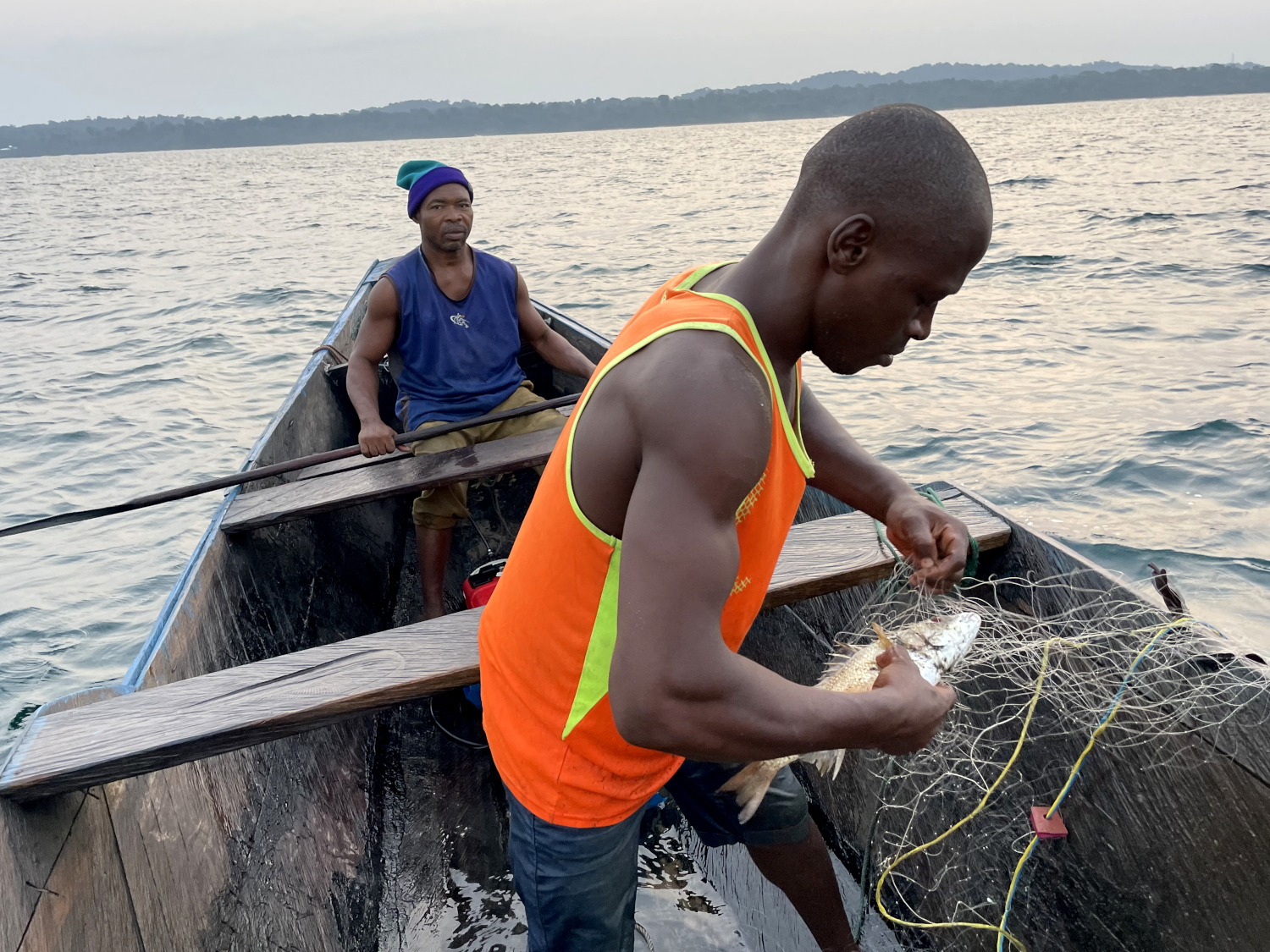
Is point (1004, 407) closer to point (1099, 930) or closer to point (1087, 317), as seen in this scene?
point (1087, 317)

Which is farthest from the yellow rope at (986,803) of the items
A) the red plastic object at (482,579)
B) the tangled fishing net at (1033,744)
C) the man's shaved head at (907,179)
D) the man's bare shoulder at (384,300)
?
the man's bare shoulder at (384,300)

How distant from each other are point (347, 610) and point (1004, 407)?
7.76 meters

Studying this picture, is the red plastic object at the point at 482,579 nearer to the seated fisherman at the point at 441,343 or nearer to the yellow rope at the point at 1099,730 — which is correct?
the seated fisherman at the point at 441,343

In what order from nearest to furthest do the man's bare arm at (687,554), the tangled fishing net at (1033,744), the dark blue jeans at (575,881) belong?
the man's bare arm at (687,554), the dark blue jeans at (575,881), the tangled fishing net at (1033,744)

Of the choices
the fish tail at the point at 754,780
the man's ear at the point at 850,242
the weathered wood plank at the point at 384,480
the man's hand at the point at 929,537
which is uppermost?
the man's ear at the point at 850,242

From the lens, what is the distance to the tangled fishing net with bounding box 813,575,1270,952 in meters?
2.27

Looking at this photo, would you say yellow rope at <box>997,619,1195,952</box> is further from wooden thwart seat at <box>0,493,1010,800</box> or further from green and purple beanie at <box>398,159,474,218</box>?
green and purple beanie at <box>398,159,474,218</box>

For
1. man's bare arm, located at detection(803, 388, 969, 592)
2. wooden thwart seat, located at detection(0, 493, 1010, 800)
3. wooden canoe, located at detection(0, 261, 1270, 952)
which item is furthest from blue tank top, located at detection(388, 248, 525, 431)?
man's bare arm, located at detection(803, 388, 969, 592)

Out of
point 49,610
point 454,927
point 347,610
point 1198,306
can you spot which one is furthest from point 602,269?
point 454,927

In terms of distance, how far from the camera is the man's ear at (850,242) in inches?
57.7

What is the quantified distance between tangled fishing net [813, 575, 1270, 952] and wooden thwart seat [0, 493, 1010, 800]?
0.21m

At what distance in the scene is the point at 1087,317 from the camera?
13195 millimetres

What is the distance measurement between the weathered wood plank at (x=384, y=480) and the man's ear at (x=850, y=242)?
9.79 feet

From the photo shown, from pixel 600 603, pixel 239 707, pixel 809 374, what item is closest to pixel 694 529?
pixel 600 603
